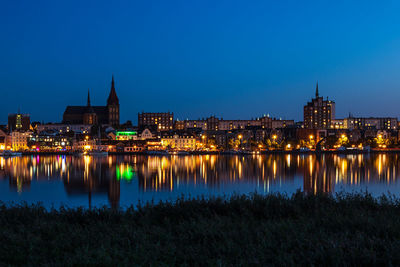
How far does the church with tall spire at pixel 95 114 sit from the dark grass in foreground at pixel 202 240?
428ft

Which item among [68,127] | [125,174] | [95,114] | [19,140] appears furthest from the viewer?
[95,114]

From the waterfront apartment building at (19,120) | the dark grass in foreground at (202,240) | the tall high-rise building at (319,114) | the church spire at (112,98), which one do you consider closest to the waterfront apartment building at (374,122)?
the tall high-rise building at (319,114)

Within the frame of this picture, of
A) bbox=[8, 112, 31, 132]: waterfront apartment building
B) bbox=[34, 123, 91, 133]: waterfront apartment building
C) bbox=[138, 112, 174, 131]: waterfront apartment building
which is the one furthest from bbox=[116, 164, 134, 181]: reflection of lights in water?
bbox=[8, 112, 31, 132]: waterfront apartment building

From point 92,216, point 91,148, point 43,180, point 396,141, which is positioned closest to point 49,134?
point 91,148

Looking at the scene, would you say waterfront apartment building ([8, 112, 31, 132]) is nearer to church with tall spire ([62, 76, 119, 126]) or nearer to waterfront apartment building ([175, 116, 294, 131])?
church with tall spire ([62, 76, 119, 126])

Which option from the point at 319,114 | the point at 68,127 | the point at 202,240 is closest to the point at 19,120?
the point at 68,127

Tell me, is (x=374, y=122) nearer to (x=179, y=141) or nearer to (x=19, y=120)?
(x=179, y=141)

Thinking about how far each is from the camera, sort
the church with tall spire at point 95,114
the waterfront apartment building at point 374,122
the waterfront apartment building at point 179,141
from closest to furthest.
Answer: the waterfront apartment building at point 179,141 < the church with tall spire at point 95,114 < the waterfront apartment building at point 374,122

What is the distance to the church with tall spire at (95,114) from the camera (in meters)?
137

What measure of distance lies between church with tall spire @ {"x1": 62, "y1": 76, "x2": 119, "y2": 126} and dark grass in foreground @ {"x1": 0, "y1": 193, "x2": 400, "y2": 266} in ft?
428

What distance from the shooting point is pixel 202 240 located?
7.16 metres

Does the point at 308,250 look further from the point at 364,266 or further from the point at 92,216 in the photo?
the point at 92,216

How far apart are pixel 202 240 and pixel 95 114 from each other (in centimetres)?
13779

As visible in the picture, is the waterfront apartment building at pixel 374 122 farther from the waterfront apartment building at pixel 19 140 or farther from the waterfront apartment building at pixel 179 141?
the waterfront apartment building at pixel 19 140
